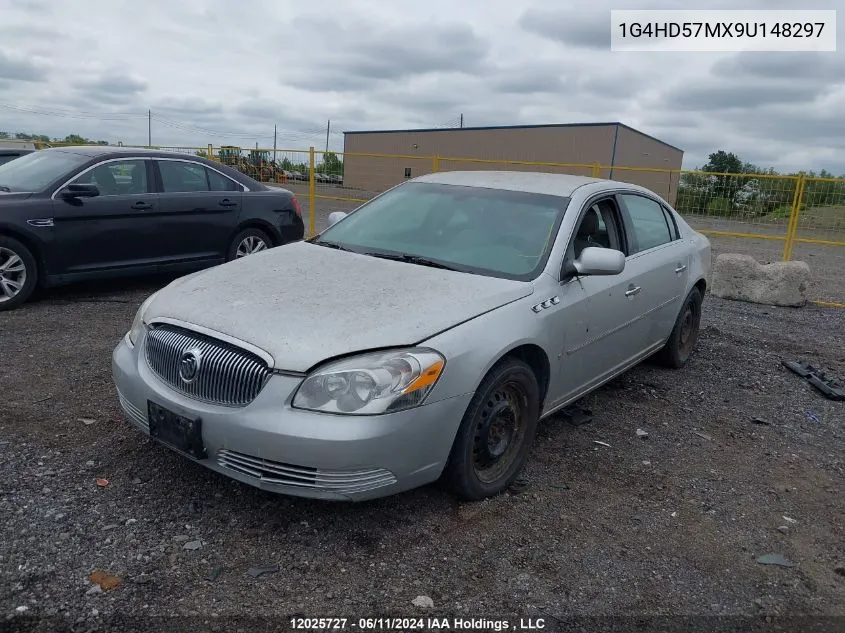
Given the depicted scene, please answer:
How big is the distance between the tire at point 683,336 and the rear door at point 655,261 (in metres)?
0.20

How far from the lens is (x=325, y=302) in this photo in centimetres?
319

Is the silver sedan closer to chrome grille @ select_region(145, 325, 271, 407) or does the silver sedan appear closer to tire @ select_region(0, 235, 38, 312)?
chrome grille @ select_region(145, 325, 271, 407)

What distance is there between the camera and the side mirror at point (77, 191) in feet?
21.5

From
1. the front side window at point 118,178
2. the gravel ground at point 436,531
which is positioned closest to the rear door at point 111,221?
the front side window at point 118,178

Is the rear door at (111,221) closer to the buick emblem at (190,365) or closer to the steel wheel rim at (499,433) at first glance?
the buick emblem at (190,365)

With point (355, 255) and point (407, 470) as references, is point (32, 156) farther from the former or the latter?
point (407, 470)

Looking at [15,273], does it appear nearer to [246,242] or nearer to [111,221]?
[111,221]

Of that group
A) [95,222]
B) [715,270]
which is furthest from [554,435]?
[715,270]

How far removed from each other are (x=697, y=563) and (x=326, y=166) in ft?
39.4

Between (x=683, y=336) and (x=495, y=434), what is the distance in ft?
10.2

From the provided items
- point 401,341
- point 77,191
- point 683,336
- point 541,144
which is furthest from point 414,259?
point 541,144

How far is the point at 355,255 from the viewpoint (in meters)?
4.01

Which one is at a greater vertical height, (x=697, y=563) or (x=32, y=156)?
(x=32, y=156)

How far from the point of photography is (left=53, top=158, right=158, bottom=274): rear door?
6.61 metres
